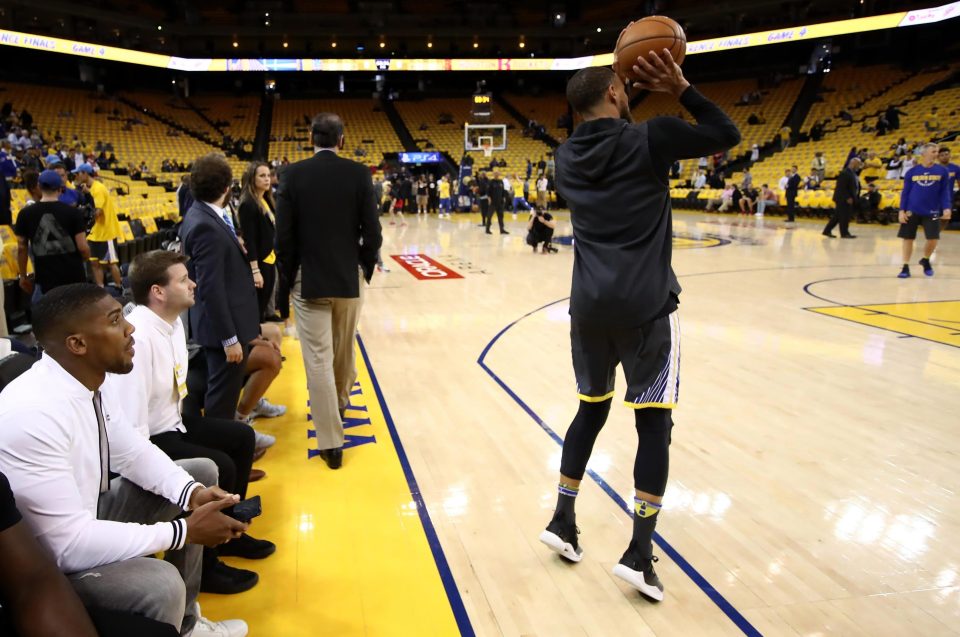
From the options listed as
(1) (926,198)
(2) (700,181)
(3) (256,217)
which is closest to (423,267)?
(3) (256,217)

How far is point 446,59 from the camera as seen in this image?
105 feet

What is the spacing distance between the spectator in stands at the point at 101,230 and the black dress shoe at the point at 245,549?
525cm

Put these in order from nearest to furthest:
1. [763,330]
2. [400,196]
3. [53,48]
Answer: [763,330]
[400,196]
[53,48]

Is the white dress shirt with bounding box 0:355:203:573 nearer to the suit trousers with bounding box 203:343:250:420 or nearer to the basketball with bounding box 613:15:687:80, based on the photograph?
the suit trousers with bounding box 203:343:250:420

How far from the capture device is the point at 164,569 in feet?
5.68

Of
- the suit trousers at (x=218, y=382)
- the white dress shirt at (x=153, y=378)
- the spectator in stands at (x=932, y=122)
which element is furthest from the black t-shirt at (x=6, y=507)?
the spectator in stands at (x=932, y=122)

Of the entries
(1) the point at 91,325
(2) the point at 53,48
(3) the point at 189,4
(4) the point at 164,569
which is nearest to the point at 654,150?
(1) the point at 91,325

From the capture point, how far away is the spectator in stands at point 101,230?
23.3ft

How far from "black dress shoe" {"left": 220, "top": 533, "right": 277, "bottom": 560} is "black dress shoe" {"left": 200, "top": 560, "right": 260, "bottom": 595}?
164 millimetres

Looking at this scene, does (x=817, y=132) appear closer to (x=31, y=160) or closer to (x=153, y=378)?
(x=31, y=160)

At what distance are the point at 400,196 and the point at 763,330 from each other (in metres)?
19.0

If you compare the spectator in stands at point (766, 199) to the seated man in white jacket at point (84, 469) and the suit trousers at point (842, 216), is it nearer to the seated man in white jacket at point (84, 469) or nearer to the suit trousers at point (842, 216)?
the suit trousers at point (842, 216)

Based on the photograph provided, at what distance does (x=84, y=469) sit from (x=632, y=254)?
1.71 meters

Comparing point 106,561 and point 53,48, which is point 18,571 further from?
point 53,48
